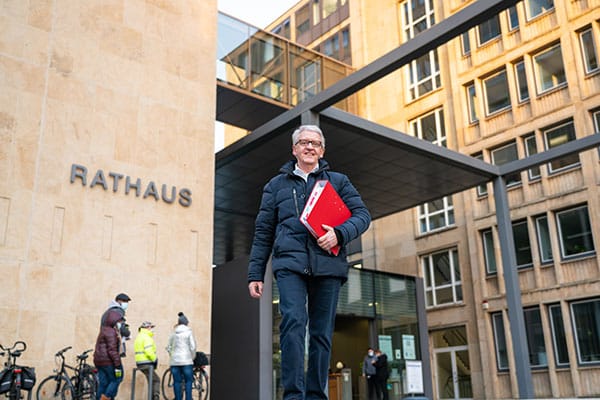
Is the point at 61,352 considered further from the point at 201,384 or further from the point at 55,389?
the point at 201,384

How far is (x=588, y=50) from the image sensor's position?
24656 mm

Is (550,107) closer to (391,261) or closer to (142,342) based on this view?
(391,261)

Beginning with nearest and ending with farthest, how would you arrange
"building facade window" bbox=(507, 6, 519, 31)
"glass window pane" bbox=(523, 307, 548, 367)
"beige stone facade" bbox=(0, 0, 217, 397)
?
"beige stone facade" bbox=(0, 0, 217, 397) < "glass window pane" bbox=(523, 307, 548, 367) < "building facade window" bbox=(507, 6, 519, 31)

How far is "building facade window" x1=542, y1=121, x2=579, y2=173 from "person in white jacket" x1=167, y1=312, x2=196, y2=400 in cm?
1784

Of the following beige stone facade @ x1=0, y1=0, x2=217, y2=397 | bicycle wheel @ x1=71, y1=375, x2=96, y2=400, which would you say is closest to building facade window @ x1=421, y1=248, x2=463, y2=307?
beige stone facade @ x1=0, y1=0, x2=217, y2=397

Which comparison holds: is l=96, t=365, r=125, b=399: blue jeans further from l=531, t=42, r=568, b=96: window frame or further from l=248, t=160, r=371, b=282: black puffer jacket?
l=531, t=42, r=568, b=96: window frame

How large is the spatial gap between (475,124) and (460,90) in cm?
188

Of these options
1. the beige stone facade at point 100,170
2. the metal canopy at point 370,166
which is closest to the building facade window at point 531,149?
the metal canopy at point 370,166

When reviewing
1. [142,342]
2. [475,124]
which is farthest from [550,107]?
[142,342]

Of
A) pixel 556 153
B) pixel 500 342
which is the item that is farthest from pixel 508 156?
pixel 556 153

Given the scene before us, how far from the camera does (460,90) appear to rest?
29.4 meters

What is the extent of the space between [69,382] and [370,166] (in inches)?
380

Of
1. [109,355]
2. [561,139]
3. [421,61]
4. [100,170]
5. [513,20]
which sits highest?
[421,61]

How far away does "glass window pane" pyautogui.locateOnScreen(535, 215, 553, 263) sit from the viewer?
81.7 ft
